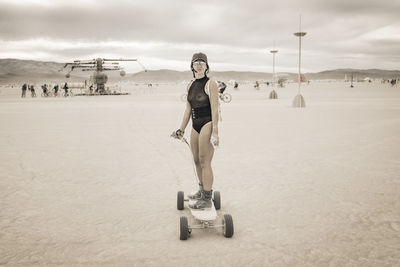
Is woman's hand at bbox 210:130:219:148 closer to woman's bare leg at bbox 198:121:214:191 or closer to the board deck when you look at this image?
woman's bare leg at bbox 198:121:214:191

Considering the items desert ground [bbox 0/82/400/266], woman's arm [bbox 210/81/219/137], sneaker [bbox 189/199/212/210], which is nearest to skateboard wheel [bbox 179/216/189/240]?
desert ground [bbox 0/82/400/266]

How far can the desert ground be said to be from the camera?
369 centimetres

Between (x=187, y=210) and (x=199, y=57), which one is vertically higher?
(x=199, y=57)

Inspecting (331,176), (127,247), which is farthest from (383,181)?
(127,247)

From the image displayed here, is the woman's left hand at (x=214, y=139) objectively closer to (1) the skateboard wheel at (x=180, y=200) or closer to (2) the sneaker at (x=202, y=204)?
(2) the sneaker at (x=202, y=204)

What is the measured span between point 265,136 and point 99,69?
167 ft

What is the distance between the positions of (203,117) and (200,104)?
173 millimetres

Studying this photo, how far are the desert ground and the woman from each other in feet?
2.07

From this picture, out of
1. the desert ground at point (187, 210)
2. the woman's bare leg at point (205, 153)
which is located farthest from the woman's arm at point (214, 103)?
the desert ground at point (187, 210)

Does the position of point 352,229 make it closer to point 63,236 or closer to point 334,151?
point 63,236

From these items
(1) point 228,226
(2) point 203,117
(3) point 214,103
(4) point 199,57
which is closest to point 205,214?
(1) point 228,226

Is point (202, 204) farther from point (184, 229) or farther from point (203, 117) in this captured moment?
point (203, 117)

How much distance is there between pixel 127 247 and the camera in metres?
3.83

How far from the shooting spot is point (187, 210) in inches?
200
